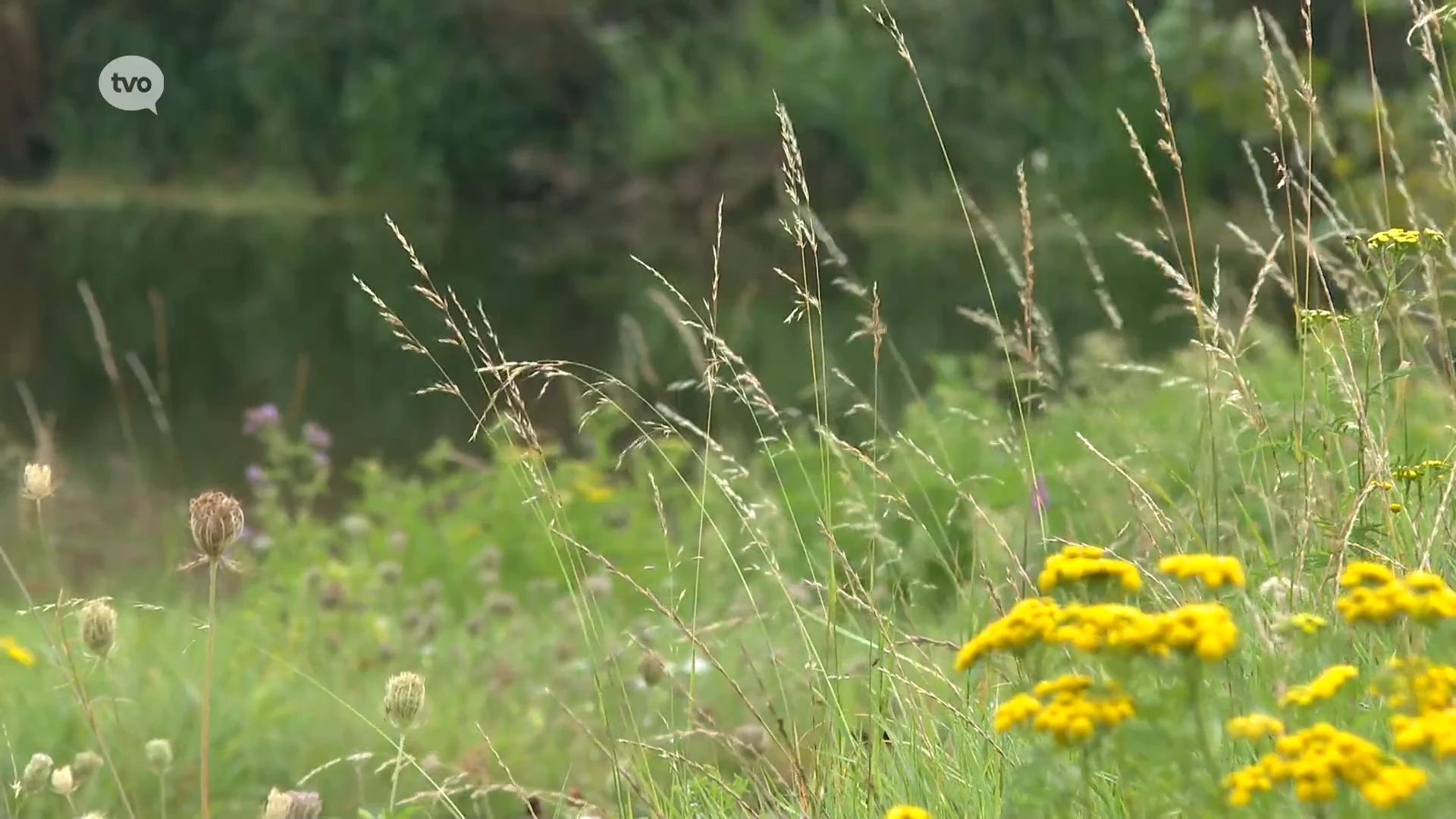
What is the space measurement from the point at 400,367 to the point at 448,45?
15.1 metres

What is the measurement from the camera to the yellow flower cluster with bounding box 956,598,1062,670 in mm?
1183

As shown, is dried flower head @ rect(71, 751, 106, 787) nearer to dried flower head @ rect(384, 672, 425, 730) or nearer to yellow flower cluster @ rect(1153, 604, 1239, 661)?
dried flower head @ rect(384, 672, 425, 730)

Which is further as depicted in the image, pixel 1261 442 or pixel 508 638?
pixel 508 638

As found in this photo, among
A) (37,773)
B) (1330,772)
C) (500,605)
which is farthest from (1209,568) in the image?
(500,605)

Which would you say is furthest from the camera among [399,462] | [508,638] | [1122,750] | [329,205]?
[329,205]

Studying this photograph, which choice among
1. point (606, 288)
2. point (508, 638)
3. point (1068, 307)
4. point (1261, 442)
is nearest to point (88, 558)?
point (508, 638)

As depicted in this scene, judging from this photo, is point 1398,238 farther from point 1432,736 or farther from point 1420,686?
point 1432,736

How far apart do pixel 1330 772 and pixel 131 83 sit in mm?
23964

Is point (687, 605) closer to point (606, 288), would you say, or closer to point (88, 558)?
point (88, 558)

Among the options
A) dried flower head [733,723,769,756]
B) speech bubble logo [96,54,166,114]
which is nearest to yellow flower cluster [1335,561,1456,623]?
dried flower head [733,723,769,756]

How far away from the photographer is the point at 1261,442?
192 cm

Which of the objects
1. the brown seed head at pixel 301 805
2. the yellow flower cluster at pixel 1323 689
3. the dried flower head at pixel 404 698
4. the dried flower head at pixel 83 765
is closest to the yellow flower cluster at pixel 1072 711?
the yellow flower cluster at pixel 1323 689

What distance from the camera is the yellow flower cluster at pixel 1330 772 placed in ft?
3.15

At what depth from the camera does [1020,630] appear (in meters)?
1.19
